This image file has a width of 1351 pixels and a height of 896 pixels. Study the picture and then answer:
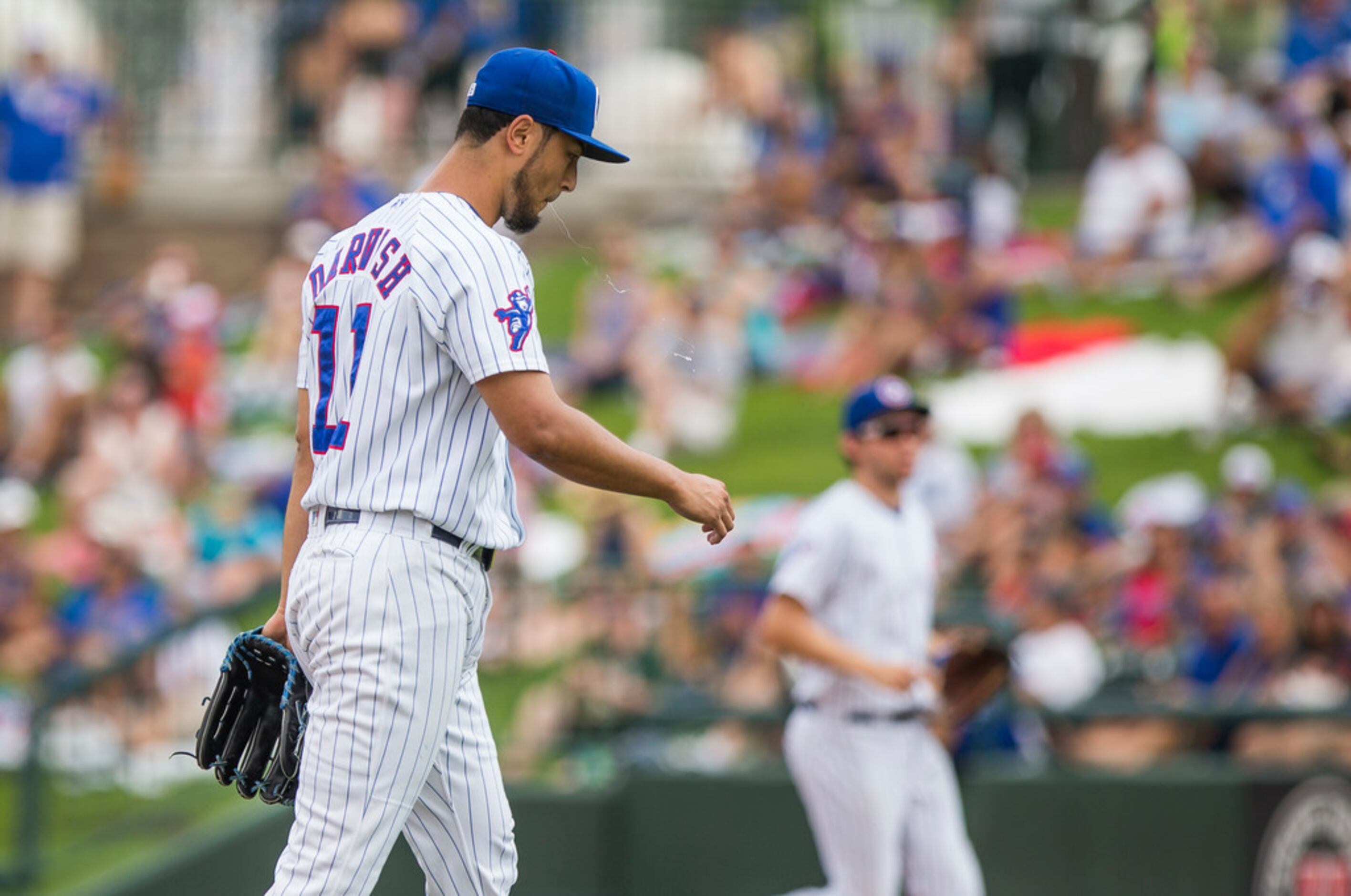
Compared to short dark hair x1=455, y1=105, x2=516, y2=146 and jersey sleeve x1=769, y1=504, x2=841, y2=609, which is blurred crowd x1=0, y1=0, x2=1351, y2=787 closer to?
short dark hair x1=455, y1=105, x2=516, y2=146

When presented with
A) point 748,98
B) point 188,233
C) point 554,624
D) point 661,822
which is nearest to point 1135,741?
point 661,822

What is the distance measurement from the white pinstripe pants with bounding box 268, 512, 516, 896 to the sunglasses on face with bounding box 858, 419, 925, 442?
294cm

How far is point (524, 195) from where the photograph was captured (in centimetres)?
398

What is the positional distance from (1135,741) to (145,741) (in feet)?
16.4

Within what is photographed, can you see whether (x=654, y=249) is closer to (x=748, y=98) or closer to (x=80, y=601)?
(x=748, y=98)

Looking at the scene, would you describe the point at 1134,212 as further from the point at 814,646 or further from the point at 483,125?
the point at 483,125

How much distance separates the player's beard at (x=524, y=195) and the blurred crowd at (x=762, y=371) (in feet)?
1.79

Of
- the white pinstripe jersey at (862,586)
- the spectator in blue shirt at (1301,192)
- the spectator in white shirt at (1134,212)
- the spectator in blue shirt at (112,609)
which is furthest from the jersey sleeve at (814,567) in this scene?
the spectator in white shirt at (1134,212)

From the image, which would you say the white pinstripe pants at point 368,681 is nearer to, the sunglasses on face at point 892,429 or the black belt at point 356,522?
the black belt at point 356,522

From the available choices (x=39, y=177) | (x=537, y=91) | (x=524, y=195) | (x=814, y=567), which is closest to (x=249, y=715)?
(x=524, y=195)

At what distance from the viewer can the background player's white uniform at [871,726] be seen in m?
6.55

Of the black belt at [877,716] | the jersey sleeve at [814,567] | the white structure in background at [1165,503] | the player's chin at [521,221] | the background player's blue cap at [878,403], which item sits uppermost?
the player's chin at [521,221]

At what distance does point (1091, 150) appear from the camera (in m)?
18.7

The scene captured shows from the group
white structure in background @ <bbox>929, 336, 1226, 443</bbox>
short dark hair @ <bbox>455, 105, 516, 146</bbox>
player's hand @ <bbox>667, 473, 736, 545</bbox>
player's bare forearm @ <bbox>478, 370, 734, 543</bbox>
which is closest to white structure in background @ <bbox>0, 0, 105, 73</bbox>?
white structure in background @ <bbox>929, 336, 1226, 443</bbox>
